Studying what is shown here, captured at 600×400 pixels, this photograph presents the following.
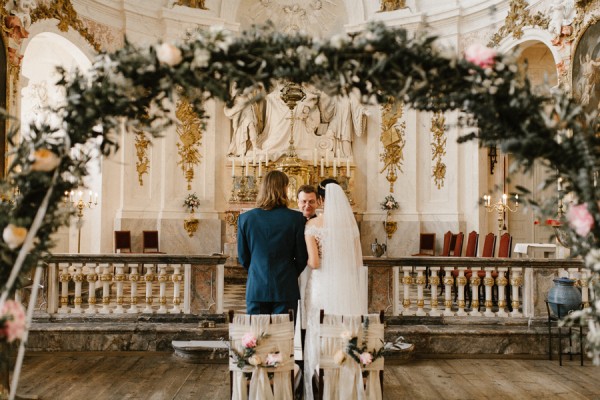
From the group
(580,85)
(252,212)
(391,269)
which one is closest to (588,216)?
(252,212)

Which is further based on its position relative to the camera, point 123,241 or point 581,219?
point 123,241

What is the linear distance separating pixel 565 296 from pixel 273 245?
3333 millimetres

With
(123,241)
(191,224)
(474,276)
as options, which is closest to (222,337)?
(474,276)

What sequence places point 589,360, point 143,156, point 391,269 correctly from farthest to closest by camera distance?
point 143,156 < point 391,269 < point 589,360

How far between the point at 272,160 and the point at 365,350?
26.9 feet

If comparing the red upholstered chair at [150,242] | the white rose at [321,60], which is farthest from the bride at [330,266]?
the red upholstered chair at [150,242]

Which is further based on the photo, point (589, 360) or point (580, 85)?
point (580, 85)

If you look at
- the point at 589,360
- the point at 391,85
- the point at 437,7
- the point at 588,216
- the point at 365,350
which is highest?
the point at 437,7

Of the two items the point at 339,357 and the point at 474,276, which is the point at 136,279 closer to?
the point at 339,357

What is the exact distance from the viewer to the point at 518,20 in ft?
33.1

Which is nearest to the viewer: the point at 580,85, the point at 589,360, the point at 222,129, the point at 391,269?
the point at 589,360

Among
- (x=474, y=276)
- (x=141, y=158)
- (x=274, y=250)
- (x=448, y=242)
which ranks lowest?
(x=474, y=276)

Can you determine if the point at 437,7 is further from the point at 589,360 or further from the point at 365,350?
the point at 365,350

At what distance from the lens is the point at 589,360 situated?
603cm
